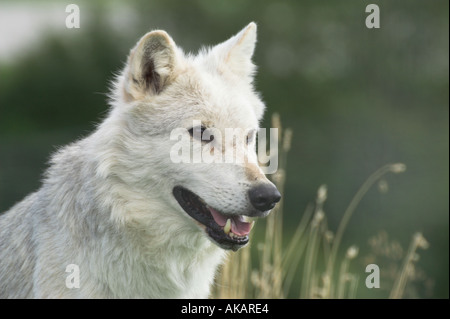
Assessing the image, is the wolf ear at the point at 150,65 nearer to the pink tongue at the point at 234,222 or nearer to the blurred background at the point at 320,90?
the pink tongue at the point at 234,222

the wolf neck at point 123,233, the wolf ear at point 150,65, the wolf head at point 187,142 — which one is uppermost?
the wolf ear at point 150,65

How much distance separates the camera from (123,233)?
393 centimetres

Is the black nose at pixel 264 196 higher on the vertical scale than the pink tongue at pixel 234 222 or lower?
higher

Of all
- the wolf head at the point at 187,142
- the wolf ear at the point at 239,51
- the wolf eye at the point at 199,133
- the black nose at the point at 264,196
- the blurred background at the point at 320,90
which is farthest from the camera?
the blurred background at the point at 320,90

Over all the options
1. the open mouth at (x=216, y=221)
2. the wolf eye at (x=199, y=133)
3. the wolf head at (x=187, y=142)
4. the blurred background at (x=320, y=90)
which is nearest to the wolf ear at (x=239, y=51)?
the wolf head at (x=187, y=142)

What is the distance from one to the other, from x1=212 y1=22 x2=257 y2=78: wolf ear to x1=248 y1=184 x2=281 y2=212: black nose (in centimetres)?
100

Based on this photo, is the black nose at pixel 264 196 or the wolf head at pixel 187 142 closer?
the black nose at pixel 264 196

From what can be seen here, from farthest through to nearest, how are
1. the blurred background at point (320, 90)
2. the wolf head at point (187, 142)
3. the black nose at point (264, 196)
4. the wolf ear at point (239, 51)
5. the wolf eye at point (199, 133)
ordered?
1. the blurred background at point (320, 90)
2. the wolf ear at point (239, 51)
3. the wolf eye at point (199, 133)
4. the wolf head at point (187, 142)
5. the black nose at point (264, 196)

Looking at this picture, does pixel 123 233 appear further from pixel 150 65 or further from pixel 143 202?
pixel 150 65

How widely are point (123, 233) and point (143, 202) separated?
0.68 ft

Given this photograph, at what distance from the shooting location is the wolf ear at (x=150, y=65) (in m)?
3.92

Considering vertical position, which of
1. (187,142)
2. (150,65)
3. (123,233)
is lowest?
(123,233)

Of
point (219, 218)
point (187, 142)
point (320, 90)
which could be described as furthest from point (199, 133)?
point (320, 90)
